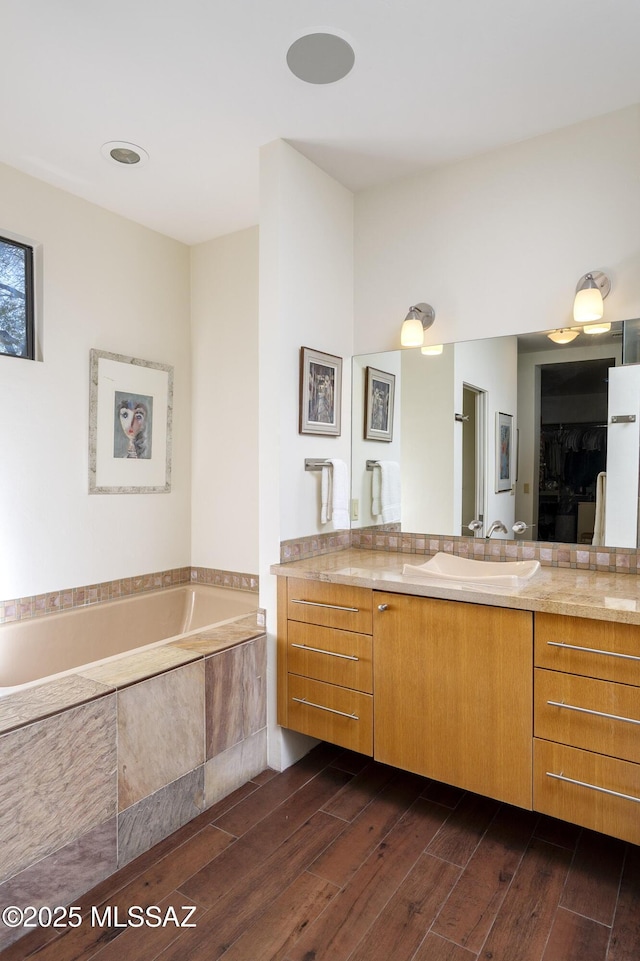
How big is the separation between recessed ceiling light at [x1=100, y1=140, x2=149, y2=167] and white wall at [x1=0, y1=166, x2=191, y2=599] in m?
0.44

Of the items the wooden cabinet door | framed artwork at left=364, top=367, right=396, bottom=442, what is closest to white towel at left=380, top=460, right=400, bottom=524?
framed artwork at left=364, top=367, right=396, bottom=442

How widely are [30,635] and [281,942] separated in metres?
1.72

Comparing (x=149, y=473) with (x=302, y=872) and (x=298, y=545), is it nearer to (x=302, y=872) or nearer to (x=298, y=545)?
(x=298, y=545)

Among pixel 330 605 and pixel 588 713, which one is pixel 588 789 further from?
pixel 330 605

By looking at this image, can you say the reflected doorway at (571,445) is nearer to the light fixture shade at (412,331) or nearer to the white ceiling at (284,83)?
the light fixture shade at (412,331)

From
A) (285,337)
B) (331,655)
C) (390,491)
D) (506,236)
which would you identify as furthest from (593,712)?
(506,236)

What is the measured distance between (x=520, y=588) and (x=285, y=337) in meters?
1.39

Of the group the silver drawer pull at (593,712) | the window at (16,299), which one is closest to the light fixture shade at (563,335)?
the silver drawer pull at (593,712)

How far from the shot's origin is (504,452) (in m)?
2.44

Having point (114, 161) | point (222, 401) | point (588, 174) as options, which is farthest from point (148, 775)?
point (588, 174)

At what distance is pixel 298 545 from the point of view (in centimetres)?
251

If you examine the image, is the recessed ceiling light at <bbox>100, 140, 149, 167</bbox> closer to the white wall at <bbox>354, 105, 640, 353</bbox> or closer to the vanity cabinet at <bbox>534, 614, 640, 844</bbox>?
the white wall at <bbox>354, 105, 640, 353</bbox>

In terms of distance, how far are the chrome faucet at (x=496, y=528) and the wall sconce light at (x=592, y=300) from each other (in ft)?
2.85

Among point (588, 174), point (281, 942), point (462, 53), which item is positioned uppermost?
point (462, 53)
